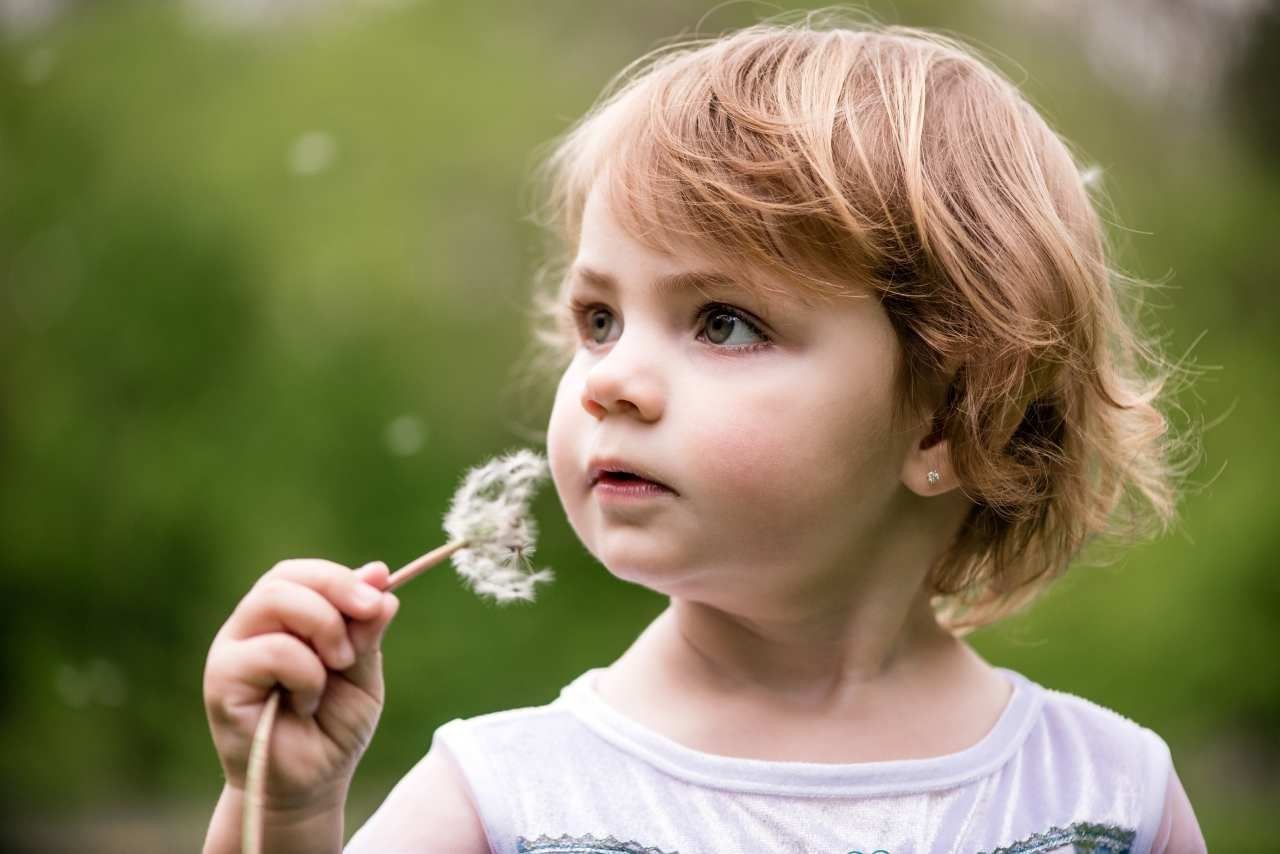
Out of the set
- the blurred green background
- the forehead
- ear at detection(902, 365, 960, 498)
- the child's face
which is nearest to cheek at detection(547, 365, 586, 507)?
the child's face

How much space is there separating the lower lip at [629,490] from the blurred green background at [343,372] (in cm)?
250

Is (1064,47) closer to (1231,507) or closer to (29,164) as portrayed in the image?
(1231,507)

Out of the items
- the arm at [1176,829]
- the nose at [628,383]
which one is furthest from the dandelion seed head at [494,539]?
the arm at [1176,829]

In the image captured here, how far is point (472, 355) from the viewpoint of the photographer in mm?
3971

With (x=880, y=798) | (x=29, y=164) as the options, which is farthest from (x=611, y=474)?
(x=29, y=164)

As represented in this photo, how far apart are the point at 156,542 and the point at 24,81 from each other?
145cm

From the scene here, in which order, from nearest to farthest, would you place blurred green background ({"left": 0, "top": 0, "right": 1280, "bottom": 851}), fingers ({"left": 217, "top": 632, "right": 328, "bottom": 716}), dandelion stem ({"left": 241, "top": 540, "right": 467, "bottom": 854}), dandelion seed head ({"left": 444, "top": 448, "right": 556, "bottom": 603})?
dandelion stem ({"left": 241, "top": 540, "right": 467, "bottom": 854}) < fingers ({"left": 217, "top": 632, "right": 328, "bottom": 716}) < dandelion seed head ({"left": 444, "top": 448, "right": 556, "bottom": 603}) < blurred green background ({"left": 0, "top": 0, "right": 1280, "bottom": 851})

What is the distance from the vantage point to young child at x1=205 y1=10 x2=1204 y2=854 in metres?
1.24

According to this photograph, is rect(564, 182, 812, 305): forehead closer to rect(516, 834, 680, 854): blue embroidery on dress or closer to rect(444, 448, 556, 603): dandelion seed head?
rect(444, 448, 556, 603): dandelion seed head

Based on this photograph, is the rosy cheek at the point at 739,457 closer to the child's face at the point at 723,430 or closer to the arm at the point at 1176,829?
the child's face at the point at 723,430

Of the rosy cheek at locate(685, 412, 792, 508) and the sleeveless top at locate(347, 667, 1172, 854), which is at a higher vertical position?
the rosy cheek at locate(685, 412, 792, 508)

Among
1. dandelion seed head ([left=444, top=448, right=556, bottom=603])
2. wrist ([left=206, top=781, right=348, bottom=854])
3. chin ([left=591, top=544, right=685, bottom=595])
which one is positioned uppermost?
dandelion seed head ([left=444, top=448, right=556, bottom=603])

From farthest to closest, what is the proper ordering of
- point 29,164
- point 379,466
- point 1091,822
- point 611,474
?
point 29,164, point 379,466, point 1091,822, point 611,474

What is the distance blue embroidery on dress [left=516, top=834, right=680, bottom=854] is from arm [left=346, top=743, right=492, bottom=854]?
0.14 feet
